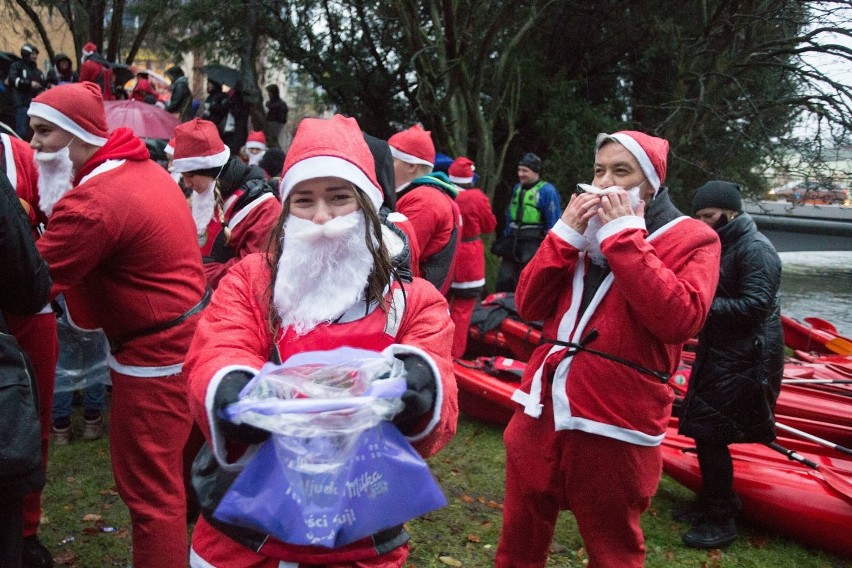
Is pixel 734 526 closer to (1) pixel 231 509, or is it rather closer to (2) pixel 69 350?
(1) pixel 231 509

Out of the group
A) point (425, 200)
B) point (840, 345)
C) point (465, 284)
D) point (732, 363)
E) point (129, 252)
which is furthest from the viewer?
point (840, 345)

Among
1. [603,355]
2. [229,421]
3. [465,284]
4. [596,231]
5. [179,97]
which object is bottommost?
[465,284]

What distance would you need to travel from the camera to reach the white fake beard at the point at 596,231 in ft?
9.10

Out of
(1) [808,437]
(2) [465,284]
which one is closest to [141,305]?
(2) [465,284]

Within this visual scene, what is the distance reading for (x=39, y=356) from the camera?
351 centimetres

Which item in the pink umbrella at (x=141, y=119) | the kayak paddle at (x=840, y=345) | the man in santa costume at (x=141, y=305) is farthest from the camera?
the pink umbrella at (x=141, y=119)

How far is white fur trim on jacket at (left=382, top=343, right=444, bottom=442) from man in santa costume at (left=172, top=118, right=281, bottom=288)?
2.59 metres

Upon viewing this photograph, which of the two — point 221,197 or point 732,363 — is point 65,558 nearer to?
point 221,197

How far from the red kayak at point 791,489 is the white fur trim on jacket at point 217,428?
381 cm

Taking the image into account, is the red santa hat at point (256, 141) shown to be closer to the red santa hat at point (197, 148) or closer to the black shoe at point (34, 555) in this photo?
the red santa hat at point (197, 148)

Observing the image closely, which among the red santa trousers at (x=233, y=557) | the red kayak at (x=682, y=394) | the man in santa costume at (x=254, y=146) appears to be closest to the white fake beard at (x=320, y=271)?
the red santa trousers at (x=233, y=557)

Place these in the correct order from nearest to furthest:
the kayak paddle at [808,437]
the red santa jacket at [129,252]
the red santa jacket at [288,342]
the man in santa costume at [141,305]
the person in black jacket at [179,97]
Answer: the red santa jacket at [288,342], the red santa jacket at [129,252], the man in santa costume at [141,305], the kayak paddle at [808,437], the person in black jacket at [179,97]

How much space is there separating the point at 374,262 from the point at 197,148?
9.21 ft

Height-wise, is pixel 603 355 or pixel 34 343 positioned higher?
pixel 603 355
